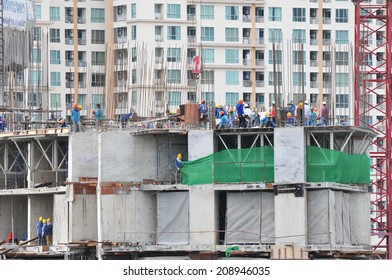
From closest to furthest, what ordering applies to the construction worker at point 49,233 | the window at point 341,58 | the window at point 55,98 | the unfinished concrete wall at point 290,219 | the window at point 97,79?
the unfinished concrete wall at point 290,219, the construction worker at point 49,233, the window at point 55,98, the window at point 341,58, the window at point 97,79

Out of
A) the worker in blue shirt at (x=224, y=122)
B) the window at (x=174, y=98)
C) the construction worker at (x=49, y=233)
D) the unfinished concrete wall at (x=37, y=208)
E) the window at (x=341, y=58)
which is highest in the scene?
the window at (x=341, y=58)

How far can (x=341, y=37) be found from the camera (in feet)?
463

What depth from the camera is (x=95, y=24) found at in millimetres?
141250

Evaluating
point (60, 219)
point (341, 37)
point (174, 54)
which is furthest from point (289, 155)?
point (341, 37)

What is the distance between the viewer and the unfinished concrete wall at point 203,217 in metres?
69.2

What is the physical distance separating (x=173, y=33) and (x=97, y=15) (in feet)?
25.7

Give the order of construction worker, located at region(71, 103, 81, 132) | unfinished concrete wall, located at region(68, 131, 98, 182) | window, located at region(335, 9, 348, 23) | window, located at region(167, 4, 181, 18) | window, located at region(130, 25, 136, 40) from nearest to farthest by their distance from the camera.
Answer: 1. unfinished concrete wall, located at region(68, 131, 98, 182)
2. construction worker, located at region(71, 103, 81, 132)
3. window, located at region(130, 25, 136, 40)
4. window, located at region(167, 4, 181, 18)
5. window, located at region(335, 9, 348, 23)

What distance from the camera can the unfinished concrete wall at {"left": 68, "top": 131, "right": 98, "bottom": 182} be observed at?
71.9 metres

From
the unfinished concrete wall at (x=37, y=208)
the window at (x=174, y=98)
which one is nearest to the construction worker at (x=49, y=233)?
the unfinished concrete wall at (x=37, y=208)

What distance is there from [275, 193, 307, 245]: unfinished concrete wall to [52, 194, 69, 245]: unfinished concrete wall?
381 inches

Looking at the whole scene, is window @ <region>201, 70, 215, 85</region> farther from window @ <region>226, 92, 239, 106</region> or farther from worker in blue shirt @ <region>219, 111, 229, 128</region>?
worker in blue shirt @ <region>219, 111, 229, 128</region>

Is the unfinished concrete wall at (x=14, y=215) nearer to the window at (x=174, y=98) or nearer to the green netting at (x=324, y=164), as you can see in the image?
the green netting at (x=324, y=164)

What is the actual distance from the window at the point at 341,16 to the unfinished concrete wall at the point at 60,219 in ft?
238

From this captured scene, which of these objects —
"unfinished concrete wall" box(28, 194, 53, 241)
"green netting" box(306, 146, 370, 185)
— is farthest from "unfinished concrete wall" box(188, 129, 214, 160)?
"unfinished concrete wall" box(28, 194, 53, 241)
